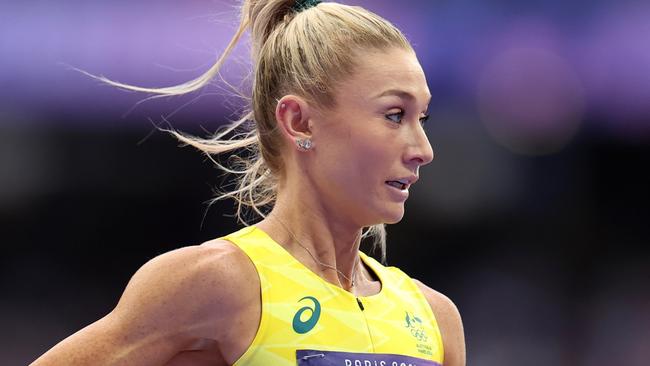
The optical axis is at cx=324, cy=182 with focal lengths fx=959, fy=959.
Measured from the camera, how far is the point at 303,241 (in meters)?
2.46

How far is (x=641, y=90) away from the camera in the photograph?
20.9ft

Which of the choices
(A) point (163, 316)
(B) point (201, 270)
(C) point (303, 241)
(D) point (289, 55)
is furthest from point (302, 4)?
(A) point (163, 316)

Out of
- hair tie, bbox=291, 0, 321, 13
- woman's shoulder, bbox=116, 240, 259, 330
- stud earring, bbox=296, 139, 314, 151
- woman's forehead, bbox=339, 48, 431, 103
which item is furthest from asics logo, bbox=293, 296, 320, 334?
hair tie, bbox=291, 0, 321, 13

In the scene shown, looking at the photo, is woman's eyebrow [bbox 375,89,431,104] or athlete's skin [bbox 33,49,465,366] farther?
woman's eyebrow [bbox 375,89,431,104]

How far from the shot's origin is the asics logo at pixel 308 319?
225 cm

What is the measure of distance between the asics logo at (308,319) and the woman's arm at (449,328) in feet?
1.49

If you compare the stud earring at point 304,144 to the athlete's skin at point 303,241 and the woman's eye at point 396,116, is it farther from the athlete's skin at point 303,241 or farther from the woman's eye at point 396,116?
the woman's eye at point 396,116

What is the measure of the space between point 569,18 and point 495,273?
1757 millimetres

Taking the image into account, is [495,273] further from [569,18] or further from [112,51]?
[112,51]

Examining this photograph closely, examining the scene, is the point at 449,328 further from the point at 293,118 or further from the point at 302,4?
the point at 302,4

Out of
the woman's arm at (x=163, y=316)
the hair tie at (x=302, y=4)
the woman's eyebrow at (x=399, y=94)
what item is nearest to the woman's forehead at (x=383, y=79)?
the woman's eyebrow at (x=399, y=94)

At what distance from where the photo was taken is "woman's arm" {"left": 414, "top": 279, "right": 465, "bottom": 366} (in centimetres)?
259

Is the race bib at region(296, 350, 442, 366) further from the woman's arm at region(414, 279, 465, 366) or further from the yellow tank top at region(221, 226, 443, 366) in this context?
the woman's arm at region(414, 279, 465, 366)

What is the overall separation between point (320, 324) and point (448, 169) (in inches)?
168
